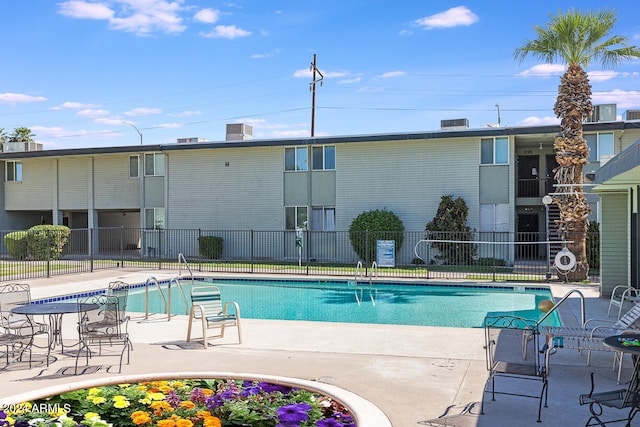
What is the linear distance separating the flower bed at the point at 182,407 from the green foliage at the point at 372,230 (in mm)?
19143

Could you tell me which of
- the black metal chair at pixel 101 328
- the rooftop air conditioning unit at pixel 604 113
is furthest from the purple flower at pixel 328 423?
the rooftop air conditioning unit at pixel 604 113

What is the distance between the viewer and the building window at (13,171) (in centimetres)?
3509

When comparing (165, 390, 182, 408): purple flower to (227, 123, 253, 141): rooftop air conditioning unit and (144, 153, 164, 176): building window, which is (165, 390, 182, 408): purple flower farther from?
(144, 153, 164, 176): building window

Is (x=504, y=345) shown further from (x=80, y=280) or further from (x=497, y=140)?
(x=497, y=140)

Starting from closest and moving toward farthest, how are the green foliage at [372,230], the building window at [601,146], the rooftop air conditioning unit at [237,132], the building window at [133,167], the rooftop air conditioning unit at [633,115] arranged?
the building window at [601,146] < the green foliage at [372,230] < the rooftop air conditioning unit at [633,115] < the rooftop air conditioning unit at [237,132] < the building window at [133,167]

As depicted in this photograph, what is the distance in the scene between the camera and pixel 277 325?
39.9 ft

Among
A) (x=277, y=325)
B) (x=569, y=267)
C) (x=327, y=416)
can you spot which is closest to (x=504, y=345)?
(x=327, y=416)

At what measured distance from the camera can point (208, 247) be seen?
29.2 metres

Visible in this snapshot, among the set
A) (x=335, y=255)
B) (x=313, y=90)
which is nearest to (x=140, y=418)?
(x=335, y=255)

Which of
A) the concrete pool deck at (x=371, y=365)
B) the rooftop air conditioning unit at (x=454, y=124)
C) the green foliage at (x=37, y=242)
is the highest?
the rooftop air conditioning unit at (x=454, y=124)

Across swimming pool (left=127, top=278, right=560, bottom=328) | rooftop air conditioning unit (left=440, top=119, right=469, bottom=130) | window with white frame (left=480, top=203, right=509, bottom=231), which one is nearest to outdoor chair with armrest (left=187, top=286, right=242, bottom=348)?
swimming pool (left=127, top=278, right=560, bottom=328)

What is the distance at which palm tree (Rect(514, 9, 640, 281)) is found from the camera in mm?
19516

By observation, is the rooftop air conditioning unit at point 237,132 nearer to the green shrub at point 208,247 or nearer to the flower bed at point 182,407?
the green shrub at point 208,247

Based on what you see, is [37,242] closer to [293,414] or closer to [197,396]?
[197,396]
